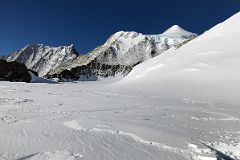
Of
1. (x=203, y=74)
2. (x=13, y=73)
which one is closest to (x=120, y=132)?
(x=203, y=74)

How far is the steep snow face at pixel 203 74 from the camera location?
103 ft

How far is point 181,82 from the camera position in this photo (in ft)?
118

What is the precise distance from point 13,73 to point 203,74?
82171mm

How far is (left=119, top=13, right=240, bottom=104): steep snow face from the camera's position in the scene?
31.5 m

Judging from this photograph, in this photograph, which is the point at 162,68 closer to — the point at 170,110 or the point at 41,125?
the point at 170,110

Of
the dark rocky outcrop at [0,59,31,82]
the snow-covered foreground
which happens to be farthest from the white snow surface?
the dark rocky outcrop at [0,59,31,82]

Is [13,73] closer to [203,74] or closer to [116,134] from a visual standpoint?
[203,74]

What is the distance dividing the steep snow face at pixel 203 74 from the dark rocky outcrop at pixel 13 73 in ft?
217

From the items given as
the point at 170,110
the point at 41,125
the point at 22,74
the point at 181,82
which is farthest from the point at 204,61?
the point at 22,74

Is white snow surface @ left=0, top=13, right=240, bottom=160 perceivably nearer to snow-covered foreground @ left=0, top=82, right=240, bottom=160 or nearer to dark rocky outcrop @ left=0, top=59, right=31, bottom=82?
snow-covered foreground @ left=0, top=82, right=240, bottom=160

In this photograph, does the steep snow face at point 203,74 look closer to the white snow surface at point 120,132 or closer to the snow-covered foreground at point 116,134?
the white snow surface at point 120,132

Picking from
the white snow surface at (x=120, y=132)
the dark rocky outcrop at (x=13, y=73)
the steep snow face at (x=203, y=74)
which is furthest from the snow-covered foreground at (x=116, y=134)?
the dark rocky outcrop at (x=13, y=73)

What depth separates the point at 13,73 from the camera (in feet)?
356

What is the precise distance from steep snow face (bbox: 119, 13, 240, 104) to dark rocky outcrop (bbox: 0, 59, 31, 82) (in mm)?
66285
